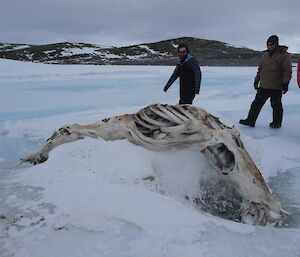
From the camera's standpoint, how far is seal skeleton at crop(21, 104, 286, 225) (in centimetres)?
273

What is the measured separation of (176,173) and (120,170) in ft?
1.65

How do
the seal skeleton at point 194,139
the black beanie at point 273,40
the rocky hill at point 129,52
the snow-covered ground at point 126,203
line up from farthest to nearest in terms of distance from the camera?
the rocky hill at point 129,52 < the black beanie at point 273,40 < the seal skeleton at point 194,139 < the snow-covered ground at point 126,203

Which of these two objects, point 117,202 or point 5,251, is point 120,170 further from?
point 5,251

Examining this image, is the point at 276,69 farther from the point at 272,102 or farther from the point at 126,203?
the point at 126,203

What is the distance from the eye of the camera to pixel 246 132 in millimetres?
5172

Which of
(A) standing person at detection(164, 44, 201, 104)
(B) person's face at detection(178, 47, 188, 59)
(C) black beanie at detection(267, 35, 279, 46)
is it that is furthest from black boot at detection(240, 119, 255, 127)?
(B) person's face at detection(178, 47, 188, 59)

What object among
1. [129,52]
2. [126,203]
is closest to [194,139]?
[126,203]

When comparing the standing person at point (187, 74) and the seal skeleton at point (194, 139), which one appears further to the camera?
the standing person at point (187, 74)

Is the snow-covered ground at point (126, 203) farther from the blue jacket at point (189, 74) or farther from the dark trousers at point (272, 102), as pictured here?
the blue jacket at point (189, 74)

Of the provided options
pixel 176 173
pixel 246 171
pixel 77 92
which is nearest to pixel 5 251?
pixel 176 173

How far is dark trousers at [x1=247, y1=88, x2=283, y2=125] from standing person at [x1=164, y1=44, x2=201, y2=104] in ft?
3.59

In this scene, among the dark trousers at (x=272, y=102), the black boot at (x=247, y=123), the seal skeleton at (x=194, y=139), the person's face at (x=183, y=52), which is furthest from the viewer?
the black boot at (x=247, y=123)

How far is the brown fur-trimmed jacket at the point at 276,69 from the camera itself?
188 inches

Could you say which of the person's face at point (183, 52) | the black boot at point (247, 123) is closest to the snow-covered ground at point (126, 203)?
the black boot at point (247, 123)
